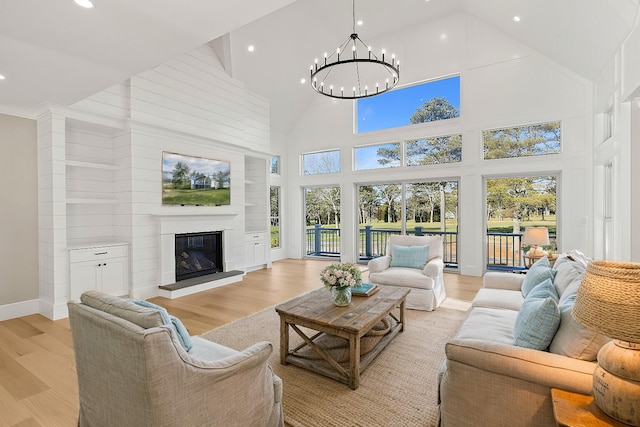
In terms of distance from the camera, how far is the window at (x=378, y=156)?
Answer: 7305 mm

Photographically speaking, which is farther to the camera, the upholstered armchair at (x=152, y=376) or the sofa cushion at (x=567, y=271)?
the sofa cushion at (x=567, y=271)

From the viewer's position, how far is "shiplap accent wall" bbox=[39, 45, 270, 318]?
4129 millimetres

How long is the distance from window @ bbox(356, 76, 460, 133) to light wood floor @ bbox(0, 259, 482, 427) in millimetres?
3445

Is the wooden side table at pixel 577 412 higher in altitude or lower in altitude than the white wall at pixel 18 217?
lower

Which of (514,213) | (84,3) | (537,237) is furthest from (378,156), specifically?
(84,3)

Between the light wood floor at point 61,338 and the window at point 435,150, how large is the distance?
243 centimetres

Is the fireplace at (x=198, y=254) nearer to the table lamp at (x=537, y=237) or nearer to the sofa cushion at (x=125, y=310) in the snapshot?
the sofa cushion at (x=125, y=310)

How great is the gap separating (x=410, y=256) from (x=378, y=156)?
11.3 ft

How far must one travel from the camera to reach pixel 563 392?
1417 millimetres

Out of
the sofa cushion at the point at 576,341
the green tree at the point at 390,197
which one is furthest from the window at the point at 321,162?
the sofa cushion at the point at 576,341

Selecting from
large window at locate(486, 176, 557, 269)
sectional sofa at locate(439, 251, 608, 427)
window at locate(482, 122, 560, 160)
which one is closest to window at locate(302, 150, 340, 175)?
window at locate(482, 122, 560, 160)

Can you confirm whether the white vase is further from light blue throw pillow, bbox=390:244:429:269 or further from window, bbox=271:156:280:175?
window, bbox=271:156:280:175

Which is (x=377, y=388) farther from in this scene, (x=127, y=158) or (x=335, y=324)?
(x=127, y=158)

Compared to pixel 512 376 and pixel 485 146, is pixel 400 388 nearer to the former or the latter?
pixel 512 376
